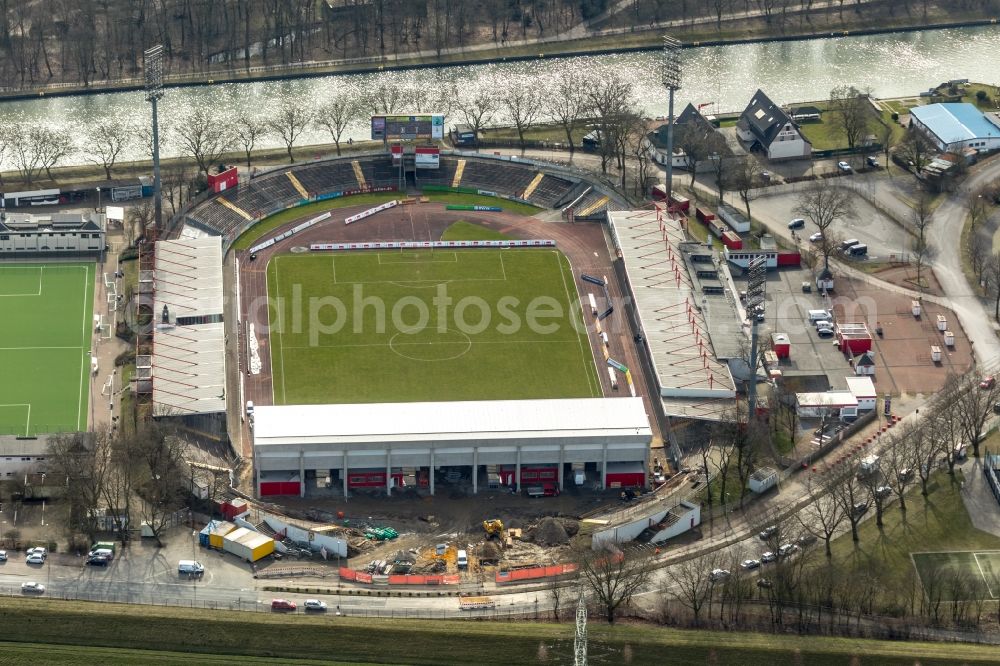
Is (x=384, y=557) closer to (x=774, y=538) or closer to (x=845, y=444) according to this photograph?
(x=774, y=538)

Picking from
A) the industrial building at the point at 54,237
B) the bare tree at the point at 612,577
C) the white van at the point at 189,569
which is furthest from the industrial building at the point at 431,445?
the industrial building at the point at 54,237

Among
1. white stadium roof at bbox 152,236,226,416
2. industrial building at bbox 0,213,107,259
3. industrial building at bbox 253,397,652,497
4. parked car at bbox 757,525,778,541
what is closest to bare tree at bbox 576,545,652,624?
parked car at bbox 757,525,778,541

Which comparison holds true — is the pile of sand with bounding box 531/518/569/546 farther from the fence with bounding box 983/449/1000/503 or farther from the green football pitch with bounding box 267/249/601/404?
the fence with bounding box 983/449/1000/503

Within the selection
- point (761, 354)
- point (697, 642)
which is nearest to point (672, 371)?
point (761, 354)

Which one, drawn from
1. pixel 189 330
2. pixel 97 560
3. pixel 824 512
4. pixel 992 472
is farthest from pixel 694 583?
pixel 189 330

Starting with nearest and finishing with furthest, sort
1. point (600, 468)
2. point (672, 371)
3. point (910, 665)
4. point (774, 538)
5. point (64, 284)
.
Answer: point (910, 665) → point (774, 538) → point (600, 468) → point (672, 371) → point (64, 284)
